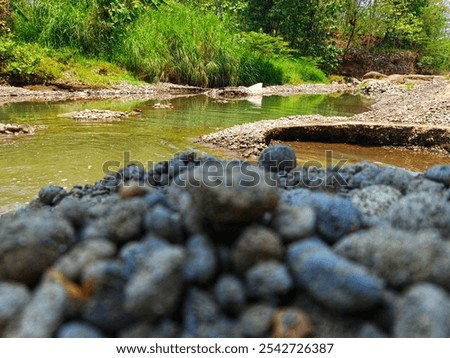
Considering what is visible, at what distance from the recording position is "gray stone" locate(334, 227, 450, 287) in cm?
95

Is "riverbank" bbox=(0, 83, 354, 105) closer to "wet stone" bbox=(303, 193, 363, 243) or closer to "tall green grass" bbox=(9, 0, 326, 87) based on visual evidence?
"tall green grass" bbox=(9, 0, 326, 87)

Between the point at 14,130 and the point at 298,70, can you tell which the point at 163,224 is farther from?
the point at 298,70

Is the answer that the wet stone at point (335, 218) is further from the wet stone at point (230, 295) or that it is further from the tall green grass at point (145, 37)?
the tall green grass at point (145, 37)

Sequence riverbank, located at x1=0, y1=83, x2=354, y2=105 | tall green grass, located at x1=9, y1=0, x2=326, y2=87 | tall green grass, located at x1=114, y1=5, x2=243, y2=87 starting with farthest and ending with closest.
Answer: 1. tall green grass, located at x1=114, y1=5, x2=243, y2=87
2. tall green grass, located at x1=9, y1=0, x2=326, y2=87
3. riverbank, located at x1=0, y1=83, x2=354, y2=105

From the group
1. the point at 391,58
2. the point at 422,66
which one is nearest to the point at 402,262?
the point at 391,58

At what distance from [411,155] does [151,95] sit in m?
7.39

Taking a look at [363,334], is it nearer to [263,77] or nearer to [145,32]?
[145,32]

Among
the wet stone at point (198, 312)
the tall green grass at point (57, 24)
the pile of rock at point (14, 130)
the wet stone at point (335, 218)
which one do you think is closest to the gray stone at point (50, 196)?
the wet stone at point (198, 312)

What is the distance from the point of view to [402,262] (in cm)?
97

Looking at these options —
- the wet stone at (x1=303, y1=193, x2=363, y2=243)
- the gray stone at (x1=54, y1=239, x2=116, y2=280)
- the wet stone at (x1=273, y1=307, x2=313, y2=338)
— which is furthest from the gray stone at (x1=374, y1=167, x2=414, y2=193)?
the gray stone at (x1=54, y1=239, x2=116, y2=280)

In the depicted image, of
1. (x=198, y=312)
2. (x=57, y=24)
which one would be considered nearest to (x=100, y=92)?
(x=57, y=24)

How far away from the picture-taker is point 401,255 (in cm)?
97

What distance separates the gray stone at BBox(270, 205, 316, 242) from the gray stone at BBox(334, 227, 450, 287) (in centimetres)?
11

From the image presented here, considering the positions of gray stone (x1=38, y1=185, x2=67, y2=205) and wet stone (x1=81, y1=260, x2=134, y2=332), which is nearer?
wet stone (x1=81, y1=260, x2=134, y2=332)
